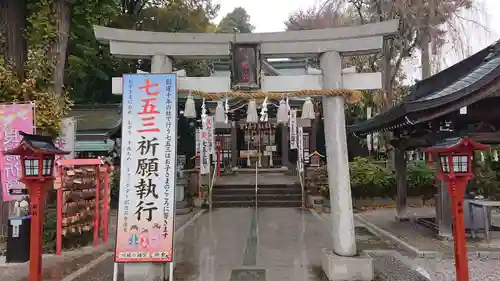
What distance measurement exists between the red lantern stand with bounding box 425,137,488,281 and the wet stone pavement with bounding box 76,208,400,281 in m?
2.32

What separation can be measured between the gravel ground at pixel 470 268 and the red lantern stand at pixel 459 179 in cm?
175

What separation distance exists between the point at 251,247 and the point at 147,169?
157 inches

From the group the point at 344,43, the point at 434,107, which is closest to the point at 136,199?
the point at 344,43

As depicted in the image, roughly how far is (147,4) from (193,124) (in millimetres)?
9992

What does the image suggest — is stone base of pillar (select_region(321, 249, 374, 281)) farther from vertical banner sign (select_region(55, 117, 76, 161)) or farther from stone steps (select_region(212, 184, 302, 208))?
stone steps (select_region(212, 184, 302, 208))

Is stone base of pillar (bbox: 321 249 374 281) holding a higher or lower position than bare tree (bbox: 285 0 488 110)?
lower

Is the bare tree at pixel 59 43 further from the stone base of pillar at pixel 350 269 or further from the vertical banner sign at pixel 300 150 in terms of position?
the vertical banner sign at pixel 300 150

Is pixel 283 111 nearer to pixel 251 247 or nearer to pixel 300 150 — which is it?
pixel 251 247

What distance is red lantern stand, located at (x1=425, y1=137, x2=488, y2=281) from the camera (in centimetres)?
522

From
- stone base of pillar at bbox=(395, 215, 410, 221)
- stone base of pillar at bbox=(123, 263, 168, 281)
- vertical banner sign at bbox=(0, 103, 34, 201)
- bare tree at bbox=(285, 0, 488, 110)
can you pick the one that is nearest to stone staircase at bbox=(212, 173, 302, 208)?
stone base of pillar at bbox=(395, 215, 410, 221)

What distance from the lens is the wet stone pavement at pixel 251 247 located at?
704 cm

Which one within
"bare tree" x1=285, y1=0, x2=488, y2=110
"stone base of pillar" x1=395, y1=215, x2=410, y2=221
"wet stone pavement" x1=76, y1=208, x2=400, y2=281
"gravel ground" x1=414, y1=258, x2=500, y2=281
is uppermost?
"bare tree" x1=285, y1=0, x2=488, y2=110

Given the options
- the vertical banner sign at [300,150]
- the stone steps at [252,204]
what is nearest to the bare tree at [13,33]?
the stone steps at [252,204]

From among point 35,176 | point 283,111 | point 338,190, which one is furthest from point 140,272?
point 283,111
